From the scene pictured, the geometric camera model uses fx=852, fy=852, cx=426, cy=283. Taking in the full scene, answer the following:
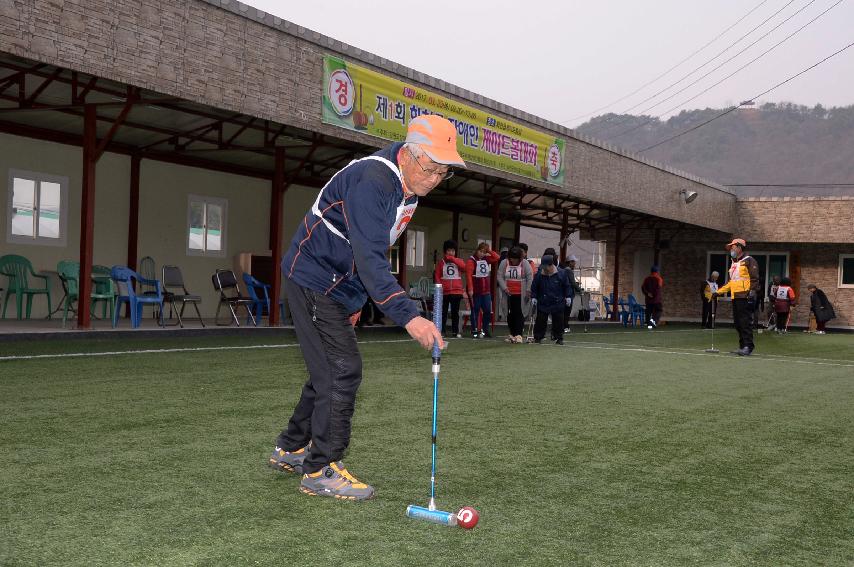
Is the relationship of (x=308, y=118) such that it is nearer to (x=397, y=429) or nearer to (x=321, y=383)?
(x=397, y=429)

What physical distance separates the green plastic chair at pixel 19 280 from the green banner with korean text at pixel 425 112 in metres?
5.79

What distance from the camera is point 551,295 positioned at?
1410 cm

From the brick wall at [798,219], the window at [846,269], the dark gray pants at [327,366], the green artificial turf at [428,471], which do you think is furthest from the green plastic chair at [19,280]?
the window at [846,269]

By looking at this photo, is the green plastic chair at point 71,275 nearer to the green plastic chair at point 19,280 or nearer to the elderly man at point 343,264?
the green plastic chair at point 19,280

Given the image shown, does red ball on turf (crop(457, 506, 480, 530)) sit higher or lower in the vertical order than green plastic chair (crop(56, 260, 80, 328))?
lower

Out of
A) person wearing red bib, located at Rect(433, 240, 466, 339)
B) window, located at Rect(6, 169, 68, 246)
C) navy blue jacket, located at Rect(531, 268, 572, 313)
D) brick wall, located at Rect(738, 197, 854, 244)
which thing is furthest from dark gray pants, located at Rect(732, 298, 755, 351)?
brick wall, located at Rect(738, 197, 854, 244)

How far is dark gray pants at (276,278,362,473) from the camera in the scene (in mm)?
3596

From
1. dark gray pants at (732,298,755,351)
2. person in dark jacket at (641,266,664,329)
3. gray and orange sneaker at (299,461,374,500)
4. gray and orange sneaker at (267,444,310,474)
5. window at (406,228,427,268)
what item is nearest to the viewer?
gray and orange sneaker at (299,461,374,500)

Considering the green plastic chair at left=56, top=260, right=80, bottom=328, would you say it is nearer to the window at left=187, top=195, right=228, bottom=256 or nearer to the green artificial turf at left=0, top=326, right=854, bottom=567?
the window at left=187, top=195, right=228, bottom=256

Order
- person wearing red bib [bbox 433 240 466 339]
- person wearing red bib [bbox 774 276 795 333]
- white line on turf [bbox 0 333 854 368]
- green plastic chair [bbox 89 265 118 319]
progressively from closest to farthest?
white line on turf [bbox 0 333 854 368], person wearing red bib [bbox 433 240 466 339], green plastic chair [bbox 89 265 118 319], person wearing red bib [bbox 774 276 795 333]

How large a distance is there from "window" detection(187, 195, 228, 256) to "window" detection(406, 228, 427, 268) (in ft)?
22.5

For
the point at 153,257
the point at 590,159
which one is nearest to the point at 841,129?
the point at 590,159

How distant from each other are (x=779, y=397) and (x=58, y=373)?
639cm

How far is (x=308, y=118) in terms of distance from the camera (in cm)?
1310
